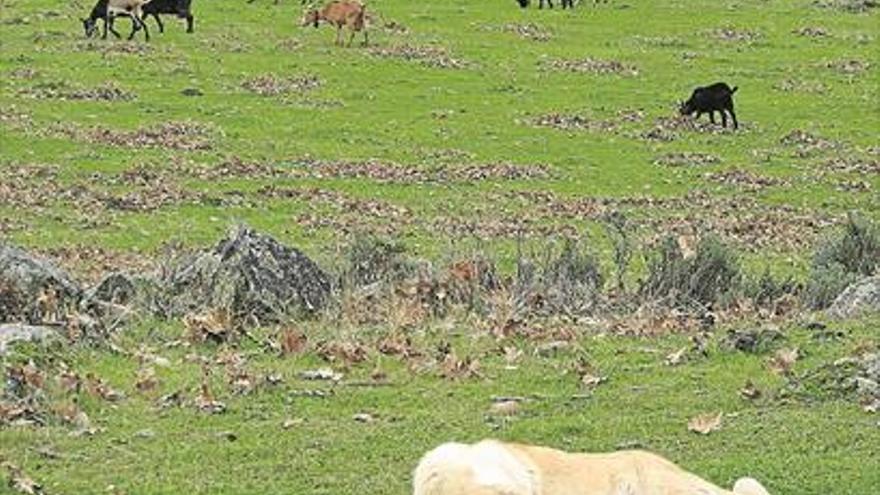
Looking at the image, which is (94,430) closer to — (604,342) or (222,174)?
(604,342)

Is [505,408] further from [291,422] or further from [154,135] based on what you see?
[154,135]

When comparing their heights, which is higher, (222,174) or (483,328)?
(483,328)

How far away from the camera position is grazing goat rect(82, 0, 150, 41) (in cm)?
4862

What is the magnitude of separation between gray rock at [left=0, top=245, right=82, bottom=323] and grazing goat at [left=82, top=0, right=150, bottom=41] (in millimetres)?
33677

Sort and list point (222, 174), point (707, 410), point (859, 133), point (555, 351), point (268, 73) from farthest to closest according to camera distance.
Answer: point (268, 73)
point (859, 133)
point (222, 174)
point (555, 351)
point (707, 410)

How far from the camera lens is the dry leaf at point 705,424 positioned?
461 inches

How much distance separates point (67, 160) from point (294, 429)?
2139 centimetres

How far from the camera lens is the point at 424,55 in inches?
1817

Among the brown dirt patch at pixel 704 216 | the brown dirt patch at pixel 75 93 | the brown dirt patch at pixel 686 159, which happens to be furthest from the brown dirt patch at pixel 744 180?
the brown dirt patch at pixel 75 93

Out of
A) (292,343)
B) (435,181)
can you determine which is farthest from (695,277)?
(435,181)

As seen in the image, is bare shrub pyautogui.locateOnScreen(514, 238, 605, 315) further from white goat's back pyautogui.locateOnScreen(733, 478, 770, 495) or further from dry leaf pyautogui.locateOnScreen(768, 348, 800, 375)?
white goat's back pyautogui.locateOnScreen(733, 478, 770, 495)

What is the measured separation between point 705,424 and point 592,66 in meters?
34.6

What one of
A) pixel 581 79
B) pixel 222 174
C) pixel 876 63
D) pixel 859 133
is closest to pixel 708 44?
pixel 876 63

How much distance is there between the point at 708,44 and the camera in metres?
50.7
